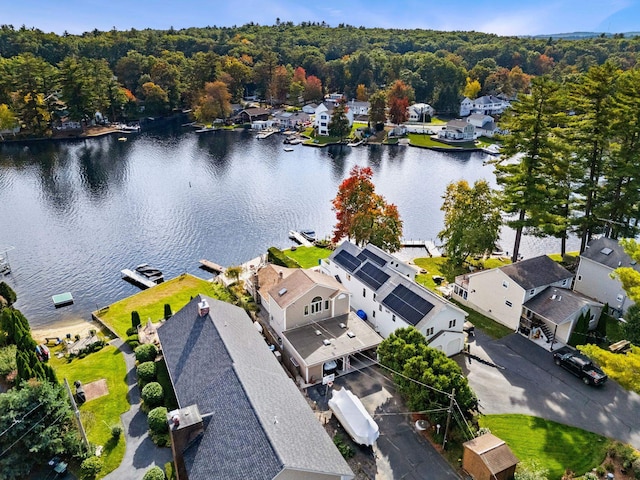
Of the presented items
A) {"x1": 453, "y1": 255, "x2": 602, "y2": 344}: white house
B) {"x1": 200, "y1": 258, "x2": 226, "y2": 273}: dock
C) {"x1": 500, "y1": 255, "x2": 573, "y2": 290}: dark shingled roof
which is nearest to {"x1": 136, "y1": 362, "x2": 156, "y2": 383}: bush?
{"x1": 200, "y1": 258, "x2": 226, "y2": 273}: dock

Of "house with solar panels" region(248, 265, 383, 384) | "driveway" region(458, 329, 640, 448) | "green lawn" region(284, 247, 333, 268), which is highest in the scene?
"house with solar panels" region(248, 265, 383, 384)

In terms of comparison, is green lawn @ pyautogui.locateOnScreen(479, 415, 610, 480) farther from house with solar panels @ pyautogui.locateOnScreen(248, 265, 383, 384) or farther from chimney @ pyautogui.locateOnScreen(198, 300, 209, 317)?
chimney @ pyautogui.locateOnScreen(198, 300, 209, 317)

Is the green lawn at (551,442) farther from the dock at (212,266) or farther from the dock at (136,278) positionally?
the dock at (136,278)

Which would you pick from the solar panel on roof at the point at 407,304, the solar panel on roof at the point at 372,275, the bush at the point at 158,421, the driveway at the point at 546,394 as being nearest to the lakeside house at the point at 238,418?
the bush at the point at 158,421

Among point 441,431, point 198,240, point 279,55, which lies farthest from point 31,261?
point 279,55

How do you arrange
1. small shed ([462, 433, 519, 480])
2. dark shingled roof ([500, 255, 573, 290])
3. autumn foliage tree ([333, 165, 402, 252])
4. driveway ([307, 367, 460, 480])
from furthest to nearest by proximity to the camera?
autumn foliage tree ([333, 165, 402, 252]) → dark shingled roof ([500, 255, 573, 290]) → driveway ([307, 367, 460, 480]) → small shed ([462, 433, 519, 480])

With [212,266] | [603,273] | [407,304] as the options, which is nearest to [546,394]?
[407,304]
